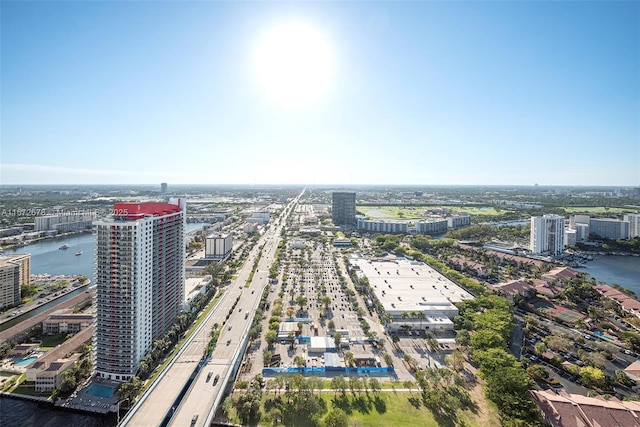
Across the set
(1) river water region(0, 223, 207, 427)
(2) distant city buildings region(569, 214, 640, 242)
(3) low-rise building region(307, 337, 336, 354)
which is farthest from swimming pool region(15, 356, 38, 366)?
(2) distant city buildings region(569, 214, 640, 242)

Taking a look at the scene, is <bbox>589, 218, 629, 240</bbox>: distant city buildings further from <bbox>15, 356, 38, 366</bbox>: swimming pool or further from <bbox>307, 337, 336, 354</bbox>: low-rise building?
<bbox>15, 356, 38, 366</bbox>: swimming pool

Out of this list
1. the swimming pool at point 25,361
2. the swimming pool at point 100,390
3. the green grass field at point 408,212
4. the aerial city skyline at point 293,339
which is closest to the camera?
the aerial city skyline at point 293,339

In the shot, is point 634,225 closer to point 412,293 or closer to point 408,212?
point 408,212

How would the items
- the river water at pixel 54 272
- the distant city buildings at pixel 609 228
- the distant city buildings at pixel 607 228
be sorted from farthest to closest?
the distant city buildings at pixel 607 228 < the distant city buildings at pixel 609 228 < the river water at pixel 54 272

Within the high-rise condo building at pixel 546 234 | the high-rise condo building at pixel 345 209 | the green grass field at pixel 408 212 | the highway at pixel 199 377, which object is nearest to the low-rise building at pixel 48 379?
the highway at pixel 199 377

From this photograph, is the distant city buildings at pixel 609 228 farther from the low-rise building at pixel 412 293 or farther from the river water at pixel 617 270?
the low-rise building at pixel 412 293

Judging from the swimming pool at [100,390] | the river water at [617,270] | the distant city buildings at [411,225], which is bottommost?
the swimming pool at [100,390]

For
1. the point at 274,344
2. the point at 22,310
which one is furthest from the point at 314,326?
the point at 22,310

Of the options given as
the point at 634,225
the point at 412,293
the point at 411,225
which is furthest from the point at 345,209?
the point at 634,225
